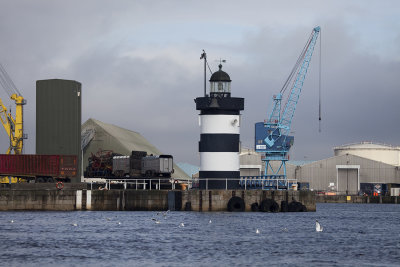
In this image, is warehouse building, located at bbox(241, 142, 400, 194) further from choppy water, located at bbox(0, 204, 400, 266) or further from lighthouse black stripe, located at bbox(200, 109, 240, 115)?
lighthouse black stripe, located at bbox(200, 109, 240, 115)

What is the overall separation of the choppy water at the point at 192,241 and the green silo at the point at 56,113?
22720 millimetres

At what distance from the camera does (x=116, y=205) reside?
3108 inches

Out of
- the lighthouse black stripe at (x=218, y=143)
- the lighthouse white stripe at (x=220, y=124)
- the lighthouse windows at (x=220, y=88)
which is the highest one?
the lighthouse windows at (x=220, y=88)

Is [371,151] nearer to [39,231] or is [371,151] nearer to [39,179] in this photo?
[39,179]

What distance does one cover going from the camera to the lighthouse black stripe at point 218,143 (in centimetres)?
7606

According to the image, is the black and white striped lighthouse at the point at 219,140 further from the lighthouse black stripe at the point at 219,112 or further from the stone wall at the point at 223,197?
the stone wall at the point at 223,197

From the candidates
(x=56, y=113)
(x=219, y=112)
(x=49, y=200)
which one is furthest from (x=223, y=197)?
(x=56, y=113)

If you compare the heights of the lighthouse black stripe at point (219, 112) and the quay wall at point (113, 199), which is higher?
the lighthouse black stripe at point (219, 112)

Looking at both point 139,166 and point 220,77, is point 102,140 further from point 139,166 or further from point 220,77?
point 220,77

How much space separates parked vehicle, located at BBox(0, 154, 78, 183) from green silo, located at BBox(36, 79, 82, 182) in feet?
32.2

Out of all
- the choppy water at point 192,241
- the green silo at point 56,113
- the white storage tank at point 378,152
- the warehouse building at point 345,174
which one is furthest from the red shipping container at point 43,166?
the white storage tank at point 378,152

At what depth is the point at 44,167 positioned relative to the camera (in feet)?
296

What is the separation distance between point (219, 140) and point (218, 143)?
0.97 ft

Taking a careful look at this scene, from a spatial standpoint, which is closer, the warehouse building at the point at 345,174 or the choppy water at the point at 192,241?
the choppy water at the point at 192,241
